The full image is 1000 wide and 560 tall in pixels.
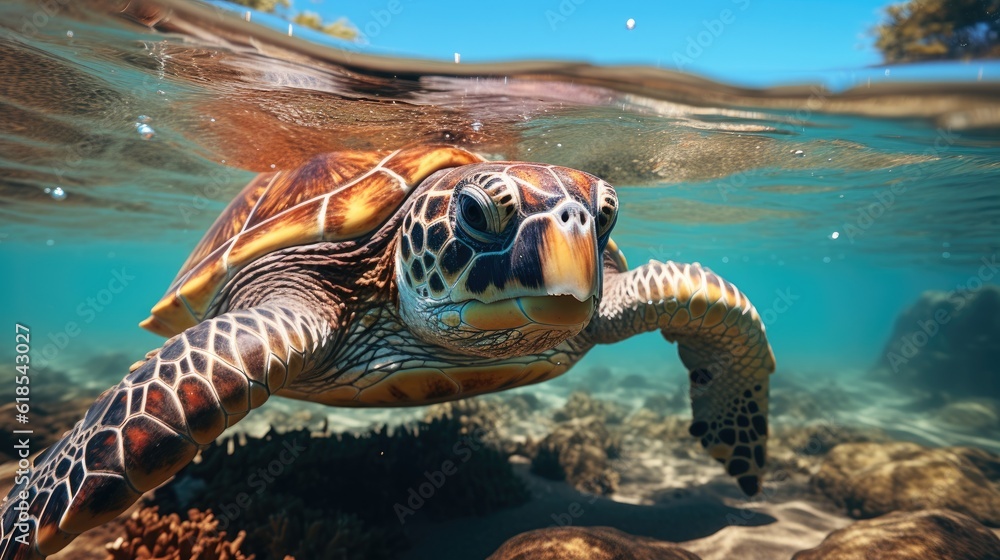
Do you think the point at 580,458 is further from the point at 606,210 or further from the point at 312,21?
the point at 312,21

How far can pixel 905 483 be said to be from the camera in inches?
207

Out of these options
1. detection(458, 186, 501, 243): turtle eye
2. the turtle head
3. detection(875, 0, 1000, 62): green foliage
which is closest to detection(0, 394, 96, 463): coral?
the turtle head

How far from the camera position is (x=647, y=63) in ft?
18.1

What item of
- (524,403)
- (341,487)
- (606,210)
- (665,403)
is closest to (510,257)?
(606,210)

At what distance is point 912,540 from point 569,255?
11.6 ft

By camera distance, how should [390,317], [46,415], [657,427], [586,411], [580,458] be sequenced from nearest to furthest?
[390,317] < [580,458] < [46,415] < [657,427] < [586,411]

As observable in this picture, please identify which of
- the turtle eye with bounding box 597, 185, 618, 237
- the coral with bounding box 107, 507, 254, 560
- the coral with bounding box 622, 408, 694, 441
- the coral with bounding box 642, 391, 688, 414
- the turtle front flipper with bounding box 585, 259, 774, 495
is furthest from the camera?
the coral with bounding box 642, 391, 688, 414

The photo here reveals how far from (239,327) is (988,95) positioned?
8537 mm

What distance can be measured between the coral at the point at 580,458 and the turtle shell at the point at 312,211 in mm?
3727

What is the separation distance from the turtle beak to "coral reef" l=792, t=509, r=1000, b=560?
3.09 m

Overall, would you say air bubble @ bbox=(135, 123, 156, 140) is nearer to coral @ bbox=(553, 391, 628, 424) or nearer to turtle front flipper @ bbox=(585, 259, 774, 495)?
turtle front flipper @ bbox=(585, 259, 774, 495)

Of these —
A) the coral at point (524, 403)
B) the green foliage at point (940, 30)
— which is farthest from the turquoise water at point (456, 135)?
the coral at point (524, 403)

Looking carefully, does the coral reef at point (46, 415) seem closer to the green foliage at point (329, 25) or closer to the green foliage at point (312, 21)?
the green foliage at point (312, 21)

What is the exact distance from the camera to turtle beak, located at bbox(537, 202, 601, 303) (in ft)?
6.54
